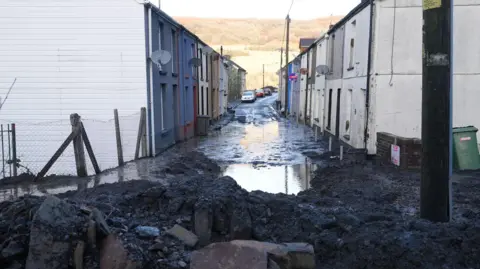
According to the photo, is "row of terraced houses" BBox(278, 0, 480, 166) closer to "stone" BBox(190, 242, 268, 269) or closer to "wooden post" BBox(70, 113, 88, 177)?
"wooden post" BBox(70, 113, 88, 177)

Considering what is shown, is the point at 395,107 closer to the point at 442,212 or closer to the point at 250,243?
the point at 442,212

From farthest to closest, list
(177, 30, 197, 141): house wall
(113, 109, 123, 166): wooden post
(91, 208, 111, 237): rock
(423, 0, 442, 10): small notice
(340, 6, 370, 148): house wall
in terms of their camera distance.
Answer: (177, 30, 197, 141): house wall, (340, 6, 370, 148): house wall, (113, 109, 123, 166): wooden post, (423, 0, 442, 10): small notice, (91, 208, 111, 237): rock

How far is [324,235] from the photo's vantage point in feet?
17.7

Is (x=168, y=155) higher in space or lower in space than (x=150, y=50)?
lower

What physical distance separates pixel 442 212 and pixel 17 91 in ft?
47.4

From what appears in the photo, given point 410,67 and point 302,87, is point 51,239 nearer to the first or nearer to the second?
point 410,67

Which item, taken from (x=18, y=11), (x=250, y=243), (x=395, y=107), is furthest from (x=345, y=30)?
(x=250, y=243)

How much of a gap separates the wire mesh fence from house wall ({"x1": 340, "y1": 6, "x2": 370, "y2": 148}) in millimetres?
7470

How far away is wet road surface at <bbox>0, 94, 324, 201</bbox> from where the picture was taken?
1113 centimetres

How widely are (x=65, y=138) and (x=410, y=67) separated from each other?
11.1 meters

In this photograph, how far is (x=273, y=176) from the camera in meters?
13.3

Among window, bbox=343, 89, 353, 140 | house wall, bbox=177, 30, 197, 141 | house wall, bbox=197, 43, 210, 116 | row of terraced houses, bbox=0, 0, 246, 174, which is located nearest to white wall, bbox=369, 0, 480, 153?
window, bbox=343, 89, 353, 140

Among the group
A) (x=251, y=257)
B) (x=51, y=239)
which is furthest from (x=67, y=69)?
(x=251, y=257)

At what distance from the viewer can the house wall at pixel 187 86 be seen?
22000 millimetres
